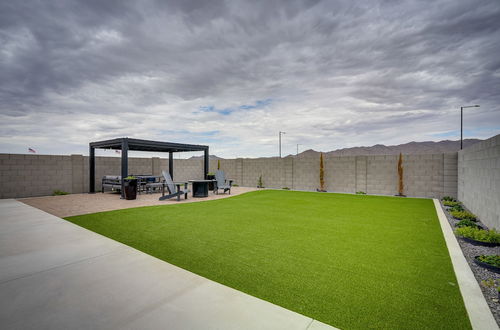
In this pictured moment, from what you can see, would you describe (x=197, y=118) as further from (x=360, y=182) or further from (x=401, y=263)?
(x=401, y=263)

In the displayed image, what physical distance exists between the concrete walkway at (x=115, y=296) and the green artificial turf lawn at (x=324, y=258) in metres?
0.23

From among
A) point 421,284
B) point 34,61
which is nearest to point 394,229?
point 421,284

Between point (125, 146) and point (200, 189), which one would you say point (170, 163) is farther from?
point (200, 189)

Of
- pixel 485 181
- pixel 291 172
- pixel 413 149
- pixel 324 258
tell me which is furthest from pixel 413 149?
pixel 324 258

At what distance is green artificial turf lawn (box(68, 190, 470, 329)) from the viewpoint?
76.7 inches

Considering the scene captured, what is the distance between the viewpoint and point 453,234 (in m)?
4.24

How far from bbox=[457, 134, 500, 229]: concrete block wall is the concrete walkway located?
15.5 ft

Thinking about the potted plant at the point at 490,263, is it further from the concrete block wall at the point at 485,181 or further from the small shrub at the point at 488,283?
the concrete block wall at the point at 485,181

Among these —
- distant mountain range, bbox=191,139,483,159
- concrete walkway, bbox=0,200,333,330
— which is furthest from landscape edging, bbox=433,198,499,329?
distant mountain range, bbox=191,139,483,159

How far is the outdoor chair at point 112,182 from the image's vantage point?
1042cm

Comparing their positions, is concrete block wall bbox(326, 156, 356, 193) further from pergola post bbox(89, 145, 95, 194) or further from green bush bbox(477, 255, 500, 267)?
pergola post bbox(89, 145, 95, 194)

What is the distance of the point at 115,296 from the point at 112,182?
10179 millimetres

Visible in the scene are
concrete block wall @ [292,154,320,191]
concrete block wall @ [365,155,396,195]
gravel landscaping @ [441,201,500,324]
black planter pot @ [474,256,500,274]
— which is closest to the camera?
gravel landscaping @ [441,201,500,324]

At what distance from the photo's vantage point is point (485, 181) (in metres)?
4.91
